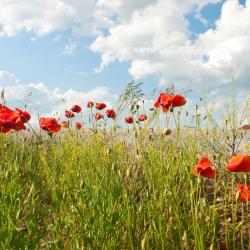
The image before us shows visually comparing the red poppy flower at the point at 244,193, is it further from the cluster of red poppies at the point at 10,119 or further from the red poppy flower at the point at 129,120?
the red poppy flower at the point at 129,120

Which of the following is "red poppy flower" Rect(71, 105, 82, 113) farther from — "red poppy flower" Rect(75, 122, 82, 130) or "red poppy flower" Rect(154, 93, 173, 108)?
"red poppy flower" Rect(154, 93, 173, 108)

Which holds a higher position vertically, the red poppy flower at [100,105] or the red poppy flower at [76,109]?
the red poppy flower at [76,109]

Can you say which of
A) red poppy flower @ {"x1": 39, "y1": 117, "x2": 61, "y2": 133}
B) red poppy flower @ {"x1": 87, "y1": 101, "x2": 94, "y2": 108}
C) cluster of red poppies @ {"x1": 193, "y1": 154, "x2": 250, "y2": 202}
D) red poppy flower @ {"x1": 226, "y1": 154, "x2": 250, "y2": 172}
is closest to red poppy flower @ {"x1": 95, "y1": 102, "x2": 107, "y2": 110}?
red poppy flower @ {"x1": 87, "y1": 101, "x2": 94, "y2": 108}

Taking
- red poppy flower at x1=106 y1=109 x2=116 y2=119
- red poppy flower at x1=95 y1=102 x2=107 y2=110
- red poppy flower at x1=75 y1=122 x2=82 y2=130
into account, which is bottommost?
red poppy flower at x1=106 y1=109 x2=116 y2=119

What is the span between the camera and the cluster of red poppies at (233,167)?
2225mm

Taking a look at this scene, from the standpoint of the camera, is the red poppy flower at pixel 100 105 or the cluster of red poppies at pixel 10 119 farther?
the red poppy flower at pixel 100 105

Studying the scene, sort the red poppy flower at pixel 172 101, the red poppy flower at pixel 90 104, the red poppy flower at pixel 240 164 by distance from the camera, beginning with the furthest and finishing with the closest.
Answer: the red poppy flower at pixel 90 104 < the red poppy flower at pixel 172 101 < the red poppy flower at pixel 240 164

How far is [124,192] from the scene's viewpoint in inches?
118

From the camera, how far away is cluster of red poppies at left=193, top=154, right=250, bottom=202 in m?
2.22

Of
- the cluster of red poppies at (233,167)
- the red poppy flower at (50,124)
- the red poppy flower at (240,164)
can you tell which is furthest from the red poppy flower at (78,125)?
the red poppy flower at (240,164)

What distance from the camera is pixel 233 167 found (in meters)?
2.22

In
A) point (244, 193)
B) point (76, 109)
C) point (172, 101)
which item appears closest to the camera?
point (244, 193)

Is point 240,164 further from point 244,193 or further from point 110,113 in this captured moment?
point 110,113

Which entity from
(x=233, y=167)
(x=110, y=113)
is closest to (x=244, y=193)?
(x=233, y=167)
